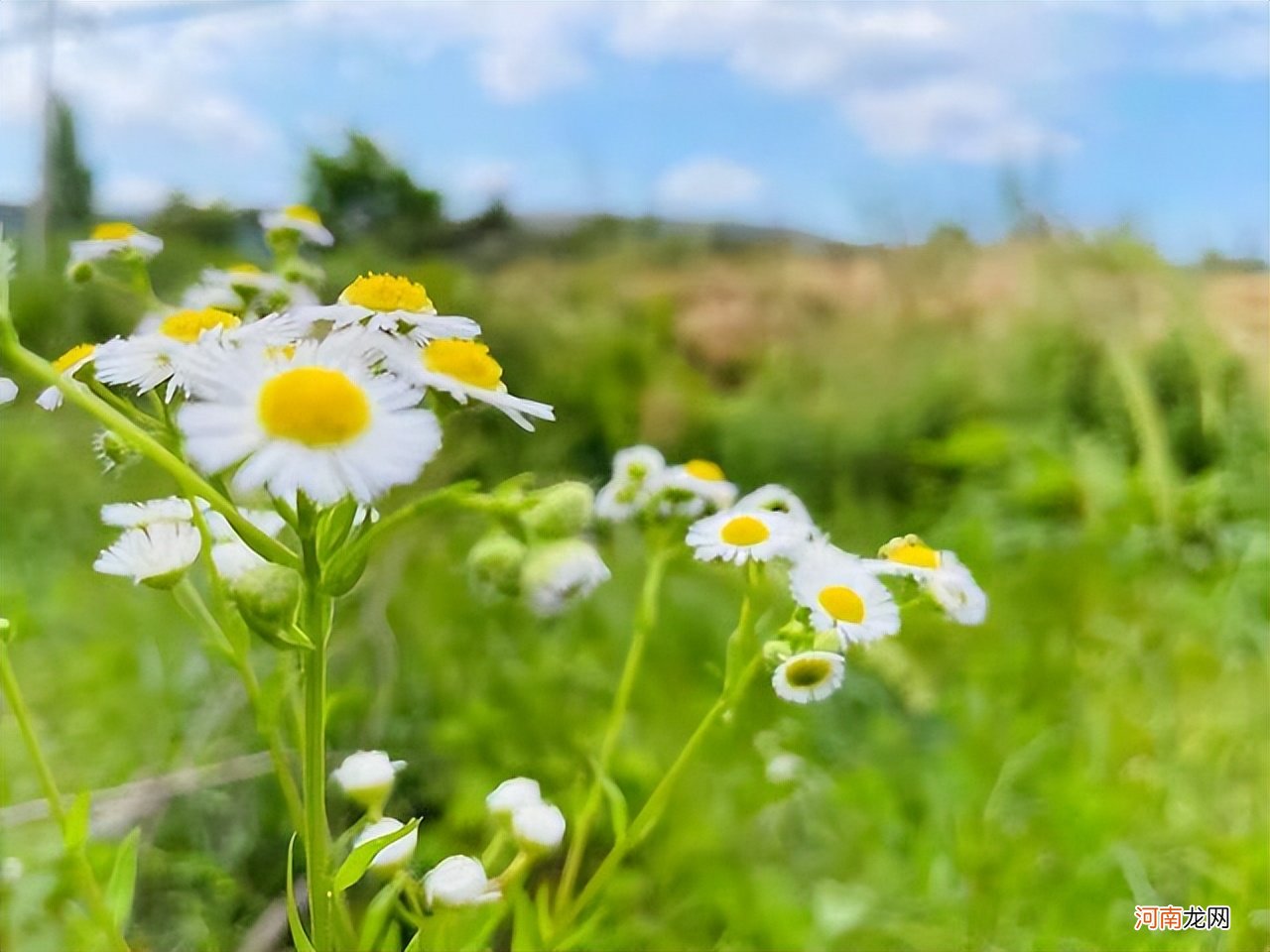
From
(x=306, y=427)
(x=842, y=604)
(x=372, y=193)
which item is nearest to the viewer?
(x=306, y=427)

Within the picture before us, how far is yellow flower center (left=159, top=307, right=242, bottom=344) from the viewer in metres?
0.26

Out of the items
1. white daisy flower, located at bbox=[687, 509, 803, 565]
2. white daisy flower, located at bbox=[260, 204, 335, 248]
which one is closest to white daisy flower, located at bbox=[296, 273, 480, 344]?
white daisy flower, located at bbox=[687, 509, 803, 565]

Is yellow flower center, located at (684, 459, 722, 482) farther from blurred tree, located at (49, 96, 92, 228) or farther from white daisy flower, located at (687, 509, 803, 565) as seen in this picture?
blurred tree, located at (49, 96, 92, 228)

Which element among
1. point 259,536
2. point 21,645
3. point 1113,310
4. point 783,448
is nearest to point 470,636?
point 21,645

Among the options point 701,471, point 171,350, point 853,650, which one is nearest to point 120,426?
point 171,350

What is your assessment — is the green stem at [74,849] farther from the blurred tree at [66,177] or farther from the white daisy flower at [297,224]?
the blurred tree at [66,177]

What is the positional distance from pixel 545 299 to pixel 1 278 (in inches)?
23.5

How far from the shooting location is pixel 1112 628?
73 cm

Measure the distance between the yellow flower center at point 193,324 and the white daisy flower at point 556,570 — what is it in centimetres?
9

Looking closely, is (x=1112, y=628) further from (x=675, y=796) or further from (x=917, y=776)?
(x=675, y=796)

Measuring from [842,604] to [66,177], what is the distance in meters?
0.51

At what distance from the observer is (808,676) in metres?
0.29

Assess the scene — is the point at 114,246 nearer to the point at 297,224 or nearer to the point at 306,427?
the point at 297,224

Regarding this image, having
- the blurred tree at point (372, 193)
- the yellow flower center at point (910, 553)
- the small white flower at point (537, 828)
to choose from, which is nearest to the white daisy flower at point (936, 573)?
the yellow flower center at point (910, 553)
